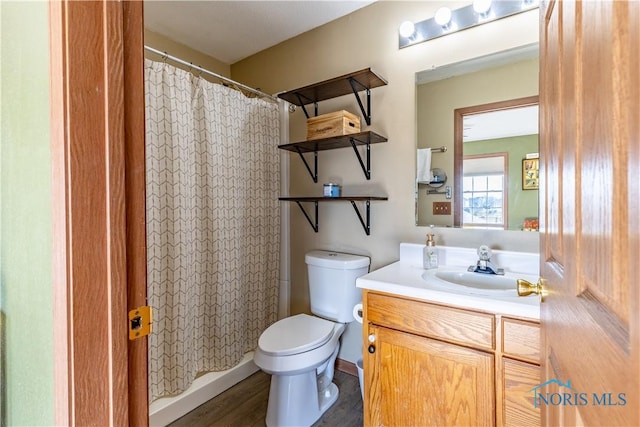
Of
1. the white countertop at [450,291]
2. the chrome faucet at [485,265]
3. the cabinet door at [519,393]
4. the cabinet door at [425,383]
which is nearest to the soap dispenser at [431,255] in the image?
the white countertop at [450,291]

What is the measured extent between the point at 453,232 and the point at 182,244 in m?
1.48

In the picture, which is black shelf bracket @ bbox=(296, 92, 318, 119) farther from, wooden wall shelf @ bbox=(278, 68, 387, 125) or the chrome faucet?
the chrome faucet

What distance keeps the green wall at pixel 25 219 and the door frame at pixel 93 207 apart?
7cm

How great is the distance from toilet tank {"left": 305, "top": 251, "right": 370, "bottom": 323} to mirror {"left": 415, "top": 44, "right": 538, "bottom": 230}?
0.46m

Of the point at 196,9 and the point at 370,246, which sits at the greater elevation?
the point at 196,9

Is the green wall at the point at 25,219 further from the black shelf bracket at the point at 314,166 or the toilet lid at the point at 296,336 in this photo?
the black shelf bracket at the point at 314,166

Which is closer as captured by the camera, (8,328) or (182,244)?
(8,328)

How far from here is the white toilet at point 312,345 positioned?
146 cm

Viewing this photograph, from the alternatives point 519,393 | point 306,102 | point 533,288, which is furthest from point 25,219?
point 306,102

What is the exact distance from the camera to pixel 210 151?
1.82 m

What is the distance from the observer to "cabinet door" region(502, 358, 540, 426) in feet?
3.14

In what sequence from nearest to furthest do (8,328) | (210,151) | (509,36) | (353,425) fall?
(8,328), (509,36), (353,425), (210,151)

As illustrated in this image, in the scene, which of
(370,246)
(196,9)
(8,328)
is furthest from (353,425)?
(196,9)

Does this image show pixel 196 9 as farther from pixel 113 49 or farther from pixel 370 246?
pixel 370 246
